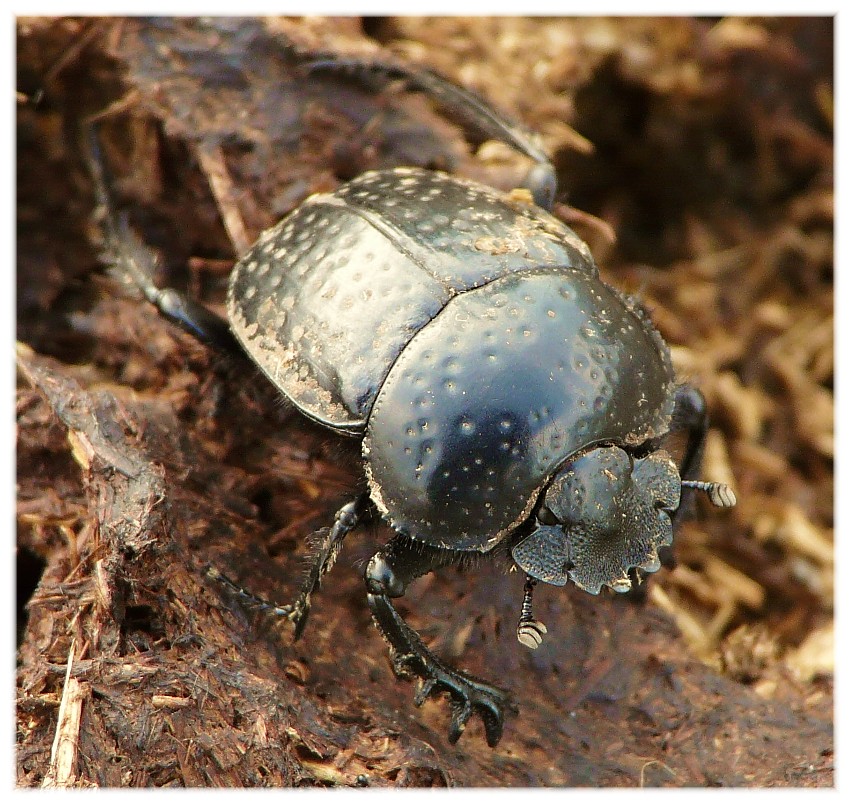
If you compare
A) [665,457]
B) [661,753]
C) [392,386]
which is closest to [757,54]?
[665,457]

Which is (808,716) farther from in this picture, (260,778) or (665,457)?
(260,778)

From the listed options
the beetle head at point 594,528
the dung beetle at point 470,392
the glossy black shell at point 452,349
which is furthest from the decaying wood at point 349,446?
the beetle head at point 594,528

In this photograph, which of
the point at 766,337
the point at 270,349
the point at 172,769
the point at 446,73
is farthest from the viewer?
the point at 766,337

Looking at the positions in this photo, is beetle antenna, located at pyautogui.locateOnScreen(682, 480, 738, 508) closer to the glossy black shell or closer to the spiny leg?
the glossy black shell

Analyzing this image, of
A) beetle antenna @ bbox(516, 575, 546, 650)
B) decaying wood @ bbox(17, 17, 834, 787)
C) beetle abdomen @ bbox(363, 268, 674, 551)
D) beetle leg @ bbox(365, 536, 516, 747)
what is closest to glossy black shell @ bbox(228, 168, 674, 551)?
beetle abdomen @ bbox(363, 268, 674, 551)

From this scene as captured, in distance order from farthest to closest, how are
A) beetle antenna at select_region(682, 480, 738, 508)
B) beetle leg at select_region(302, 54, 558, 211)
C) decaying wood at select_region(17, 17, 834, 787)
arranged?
beetle leg at select_region(302, 54, 558, 211) → beetle antenna at select_region(682, 480, 738, 508) → decaying wood at select_region(17, 17, 834, 787)

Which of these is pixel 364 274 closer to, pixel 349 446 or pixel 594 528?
pixel 349 446

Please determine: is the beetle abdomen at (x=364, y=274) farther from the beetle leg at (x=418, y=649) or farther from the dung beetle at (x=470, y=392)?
the beetle leg at (x=418, y=649)
